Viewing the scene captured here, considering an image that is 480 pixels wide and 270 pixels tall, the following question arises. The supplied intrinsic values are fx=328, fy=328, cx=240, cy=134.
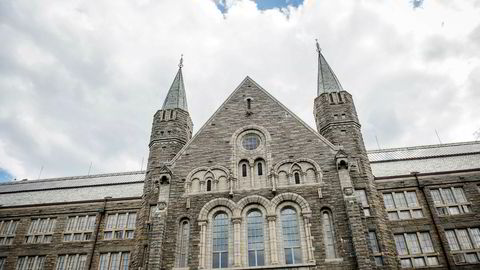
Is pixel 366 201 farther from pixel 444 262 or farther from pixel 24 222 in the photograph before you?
pixel 24 222

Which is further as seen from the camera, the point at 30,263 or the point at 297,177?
the point at 30,263

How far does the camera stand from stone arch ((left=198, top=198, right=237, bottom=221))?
20.0 meters

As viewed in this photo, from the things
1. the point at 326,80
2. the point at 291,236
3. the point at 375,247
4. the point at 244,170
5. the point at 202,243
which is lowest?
the point at 375,247

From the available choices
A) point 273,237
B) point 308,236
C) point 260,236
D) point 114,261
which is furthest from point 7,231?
point 308,236

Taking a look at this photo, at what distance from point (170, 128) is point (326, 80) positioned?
1415 cm

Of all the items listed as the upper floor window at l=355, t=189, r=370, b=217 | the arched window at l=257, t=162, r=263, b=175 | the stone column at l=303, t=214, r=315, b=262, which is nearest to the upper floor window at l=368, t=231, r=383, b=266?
the upper floor window at l=355, t=189, r=370, b=217

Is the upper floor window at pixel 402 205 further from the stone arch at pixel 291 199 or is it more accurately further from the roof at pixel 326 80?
Answer: the roof at pixel 326 80

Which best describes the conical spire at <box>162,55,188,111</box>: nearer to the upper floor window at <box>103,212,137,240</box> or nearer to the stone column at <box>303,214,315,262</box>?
the upper floor window at <box>103,212,137,240</box>

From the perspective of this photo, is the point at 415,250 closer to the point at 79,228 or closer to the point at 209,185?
the point at 209,185

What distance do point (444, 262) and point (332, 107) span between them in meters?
13.2

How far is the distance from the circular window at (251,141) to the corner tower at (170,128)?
6.49 m

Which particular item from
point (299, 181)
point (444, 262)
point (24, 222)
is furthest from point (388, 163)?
point (24, 222)

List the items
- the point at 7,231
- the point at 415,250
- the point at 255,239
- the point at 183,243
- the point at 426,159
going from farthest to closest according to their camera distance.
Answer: the point at 7,231 → the point at 426,159 → the point at 415,250 → the point at 183,243 → the point at 255,239

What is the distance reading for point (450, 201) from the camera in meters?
24.8
